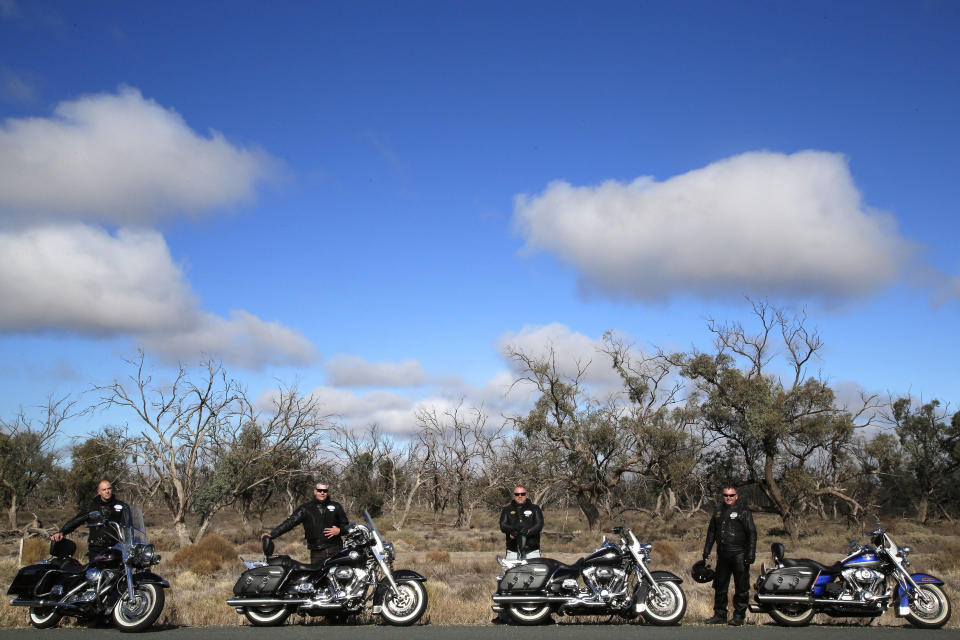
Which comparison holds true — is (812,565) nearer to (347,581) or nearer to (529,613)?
(529,613)

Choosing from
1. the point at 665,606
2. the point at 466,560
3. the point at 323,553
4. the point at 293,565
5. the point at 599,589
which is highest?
the point at 323,553

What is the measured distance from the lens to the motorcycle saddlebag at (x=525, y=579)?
955 cm

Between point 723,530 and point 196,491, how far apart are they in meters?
21.7

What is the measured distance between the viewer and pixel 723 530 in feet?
33.1

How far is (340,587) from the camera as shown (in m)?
9.30

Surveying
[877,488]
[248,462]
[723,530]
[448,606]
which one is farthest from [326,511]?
[877,488]

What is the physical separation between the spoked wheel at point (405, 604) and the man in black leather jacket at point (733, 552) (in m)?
3.89

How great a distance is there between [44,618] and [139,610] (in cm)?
154

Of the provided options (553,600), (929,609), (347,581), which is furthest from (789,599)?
(347,581)

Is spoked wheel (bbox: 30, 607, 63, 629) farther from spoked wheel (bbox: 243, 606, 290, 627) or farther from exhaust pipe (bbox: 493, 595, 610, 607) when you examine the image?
exhaust pipe (bbox: 493, 595, 610, 607)

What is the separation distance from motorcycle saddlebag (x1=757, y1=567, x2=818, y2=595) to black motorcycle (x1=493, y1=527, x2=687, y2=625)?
113cm

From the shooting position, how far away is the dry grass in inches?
403

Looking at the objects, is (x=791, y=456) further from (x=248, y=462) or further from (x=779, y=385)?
(x=248, y=462)

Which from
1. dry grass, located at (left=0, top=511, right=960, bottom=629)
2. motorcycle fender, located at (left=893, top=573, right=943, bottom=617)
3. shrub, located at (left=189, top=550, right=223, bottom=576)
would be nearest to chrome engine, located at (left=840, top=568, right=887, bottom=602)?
motorcycle fender, located at (left=893, top=573, right=943, bottom=617)
